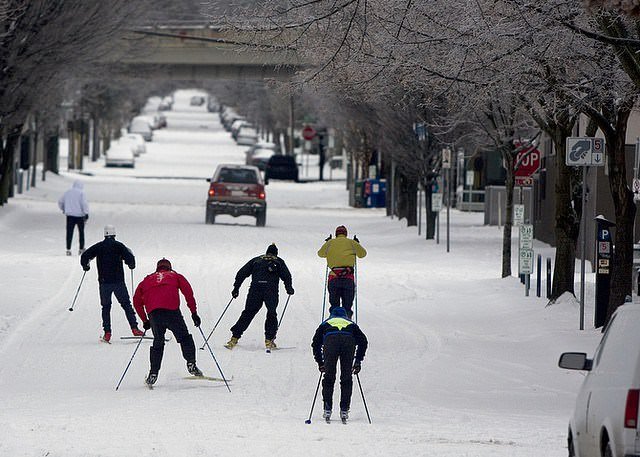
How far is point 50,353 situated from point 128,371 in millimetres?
1424

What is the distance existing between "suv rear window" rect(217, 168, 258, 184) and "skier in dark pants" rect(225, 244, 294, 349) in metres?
23.0

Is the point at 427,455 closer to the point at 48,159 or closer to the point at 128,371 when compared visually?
the point at 128,371

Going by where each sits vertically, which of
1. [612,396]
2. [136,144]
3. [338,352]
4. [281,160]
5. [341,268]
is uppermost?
[136,144]

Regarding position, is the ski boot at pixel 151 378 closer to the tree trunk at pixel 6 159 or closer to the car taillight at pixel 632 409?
the car taillight at pixel 632 409

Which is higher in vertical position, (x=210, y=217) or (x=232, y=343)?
(x=210, y=217)

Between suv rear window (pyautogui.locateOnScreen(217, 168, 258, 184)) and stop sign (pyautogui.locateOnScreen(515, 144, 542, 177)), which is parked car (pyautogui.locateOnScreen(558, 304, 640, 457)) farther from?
suv rear window (pyautogui.locateOnScreen(217, 168, 258, 184))

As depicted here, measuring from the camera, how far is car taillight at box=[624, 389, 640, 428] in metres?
7.30

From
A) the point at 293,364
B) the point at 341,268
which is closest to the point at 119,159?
the point at 341,268

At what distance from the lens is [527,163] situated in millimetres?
27031

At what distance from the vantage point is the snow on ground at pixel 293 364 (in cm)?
1146

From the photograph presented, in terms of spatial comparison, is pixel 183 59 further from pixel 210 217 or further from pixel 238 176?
pixel 210 217

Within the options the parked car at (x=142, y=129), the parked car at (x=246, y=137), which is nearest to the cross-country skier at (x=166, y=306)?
the parked car at (x=246, y=137)

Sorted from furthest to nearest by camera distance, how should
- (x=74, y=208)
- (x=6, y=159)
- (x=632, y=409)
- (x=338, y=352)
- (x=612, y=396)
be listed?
(x=6, y=159) → (x=74, y=208) → (x=338, y=352) → (x=612, y=396) → (x=632, y=409)

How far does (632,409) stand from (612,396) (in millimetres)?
481
